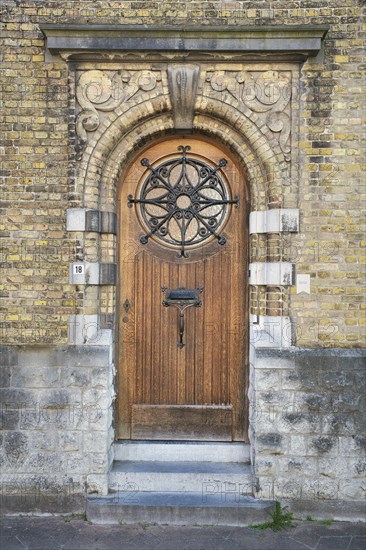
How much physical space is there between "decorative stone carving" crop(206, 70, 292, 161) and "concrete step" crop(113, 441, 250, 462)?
3202 mm

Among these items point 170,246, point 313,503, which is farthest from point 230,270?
point 313,503

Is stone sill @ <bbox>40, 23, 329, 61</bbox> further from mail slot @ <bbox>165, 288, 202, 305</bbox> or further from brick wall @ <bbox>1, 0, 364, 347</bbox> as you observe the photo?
mail slot @ <bbox>165, 288, 202, 305</bbox>

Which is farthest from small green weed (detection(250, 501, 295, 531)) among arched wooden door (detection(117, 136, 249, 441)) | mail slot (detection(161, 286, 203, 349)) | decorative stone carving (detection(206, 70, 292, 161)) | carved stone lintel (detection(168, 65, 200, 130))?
carved stone lintel (detection(168, 65, 200, 130))

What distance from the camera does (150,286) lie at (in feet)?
17.2

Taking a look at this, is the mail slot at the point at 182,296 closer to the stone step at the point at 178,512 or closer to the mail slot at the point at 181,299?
the mail slot at the point at 181,299

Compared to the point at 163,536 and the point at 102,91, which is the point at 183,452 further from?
the point at 102,91

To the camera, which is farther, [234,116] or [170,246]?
Answer: [170,246]

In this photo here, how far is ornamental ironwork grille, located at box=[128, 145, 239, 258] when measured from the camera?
17.1ft

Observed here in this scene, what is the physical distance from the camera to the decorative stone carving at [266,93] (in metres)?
4.87

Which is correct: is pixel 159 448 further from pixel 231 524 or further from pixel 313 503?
pixel 313 503

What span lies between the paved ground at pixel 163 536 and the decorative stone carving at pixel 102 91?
3.90 meters

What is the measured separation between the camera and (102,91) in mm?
4883

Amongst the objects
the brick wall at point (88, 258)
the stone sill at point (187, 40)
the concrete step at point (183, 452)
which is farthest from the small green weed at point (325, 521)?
the stone sill at point (187, 40)

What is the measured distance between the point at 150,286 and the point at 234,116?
2033 millimetres
